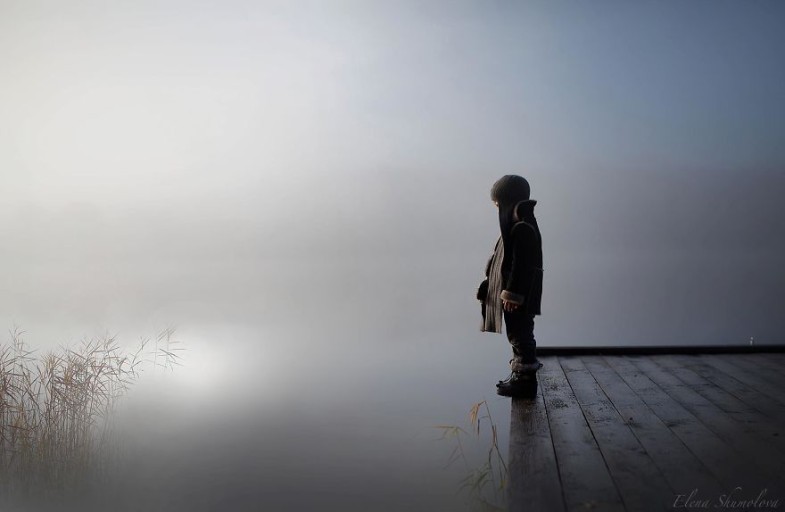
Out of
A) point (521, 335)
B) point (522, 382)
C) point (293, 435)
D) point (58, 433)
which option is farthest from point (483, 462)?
Result: point (58, 433)

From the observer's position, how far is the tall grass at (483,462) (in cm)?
307

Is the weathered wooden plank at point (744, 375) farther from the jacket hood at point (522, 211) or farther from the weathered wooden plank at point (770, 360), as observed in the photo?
the jacket hood at point (522, 211)

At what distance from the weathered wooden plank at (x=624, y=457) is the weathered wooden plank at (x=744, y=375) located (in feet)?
3.07

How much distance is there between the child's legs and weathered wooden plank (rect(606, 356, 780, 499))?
689mm

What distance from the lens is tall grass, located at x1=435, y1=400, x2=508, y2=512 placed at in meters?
3.07

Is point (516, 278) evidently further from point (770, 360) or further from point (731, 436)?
point (770, 360)

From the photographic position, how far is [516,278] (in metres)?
3.61

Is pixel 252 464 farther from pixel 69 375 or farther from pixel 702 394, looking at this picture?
pixel 702 394

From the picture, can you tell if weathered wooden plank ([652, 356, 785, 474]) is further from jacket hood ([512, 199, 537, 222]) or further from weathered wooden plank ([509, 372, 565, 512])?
jacket hood ([512, 199, 537, 222])

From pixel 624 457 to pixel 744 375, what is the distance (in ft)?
7.57

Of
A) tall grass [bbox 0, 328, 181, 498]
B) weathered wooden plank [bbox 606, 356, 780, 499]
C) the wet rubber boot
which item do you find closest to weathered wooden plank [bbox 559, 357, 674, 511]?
weathered wooden plank [bbox 606, 356, 780, 499]

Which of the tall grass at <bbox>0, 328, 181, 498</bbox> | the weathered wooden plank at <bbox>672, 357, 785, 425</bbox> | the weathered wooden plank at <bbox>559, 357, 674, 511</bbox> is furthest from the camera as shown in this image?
the tall grass at <bbox>0, 328, 181, 498</bbox>

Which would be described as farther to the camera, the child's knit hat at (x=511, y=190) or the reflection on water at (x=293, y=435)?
the reflection on water at (x=293, y=435)

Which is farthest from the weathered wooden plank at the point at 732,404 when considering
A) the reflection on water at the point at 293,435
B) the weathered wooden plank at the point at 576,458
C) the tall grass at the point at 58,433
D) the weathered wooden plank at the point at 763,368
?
the tall grass at the point at 58,433
